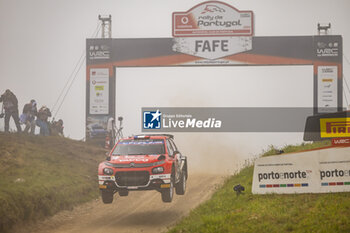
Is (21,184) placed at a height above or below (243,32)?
below

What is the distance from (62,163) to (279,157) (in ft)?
30.1

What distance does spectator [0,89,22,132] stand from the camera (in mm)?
17547

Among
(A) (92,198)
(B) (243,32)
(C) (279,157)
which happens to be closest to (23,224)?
(A) (92,198)

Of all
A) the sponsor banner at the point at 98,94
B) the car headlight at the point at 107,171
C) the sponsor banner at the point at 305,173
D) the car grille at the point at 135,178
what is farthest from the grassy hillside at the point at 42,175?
the sponsor banner at the point at 305,173

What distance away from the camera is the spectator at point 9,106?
57.6 feet

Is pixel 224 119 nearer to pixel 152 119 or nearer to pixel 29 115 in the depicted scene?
pixel 152 119

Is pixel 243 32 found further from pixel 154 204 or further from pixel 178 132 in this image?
pixel 154 204

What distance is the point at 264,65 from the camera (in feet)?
66.7

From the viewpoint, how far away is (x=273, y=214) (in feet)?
30.7

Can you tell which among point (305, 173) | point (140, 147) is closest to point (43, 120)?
point (140, 147)

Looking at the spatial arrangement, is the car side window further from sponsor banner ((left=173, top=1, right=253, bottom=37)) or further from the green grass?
sponsor banner ((left=173, top=1, right=253, bottom=37))

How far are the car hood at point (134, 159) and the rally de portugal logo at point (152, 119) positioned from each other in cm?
406

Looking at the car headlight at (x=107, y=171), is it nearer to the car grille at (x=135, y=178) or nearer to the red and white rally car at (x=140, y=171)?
the red and white rally car at (x=140, y=171)

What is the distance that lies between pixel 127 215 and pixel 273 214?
540 centimetres
